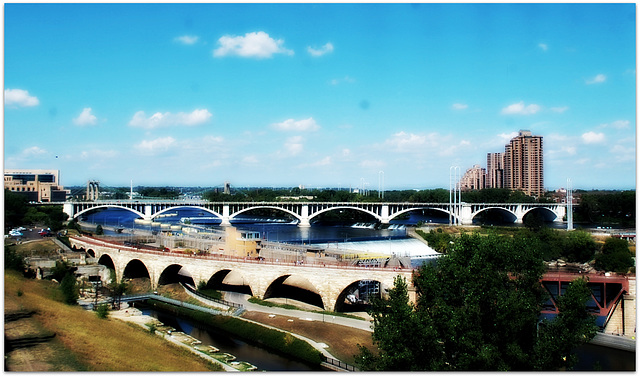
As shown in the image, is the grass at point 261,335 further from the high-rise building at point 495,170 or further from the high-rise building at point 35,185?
the high-rise building at point 495,170

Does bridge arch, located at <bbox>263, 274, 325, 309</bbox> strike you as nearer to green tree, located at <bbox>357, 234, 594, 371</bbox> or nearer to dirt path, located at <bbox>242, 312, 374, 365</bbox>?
dirt path, located at <bbox>242, 312, 374, 365</bbox>

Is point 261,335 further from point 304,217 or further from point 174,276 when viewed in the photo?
point 304,217

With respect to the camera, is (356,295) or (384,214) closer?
(356,295)

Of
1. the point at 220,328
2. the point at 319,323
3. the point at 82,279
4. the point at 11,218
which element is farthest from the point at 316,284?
the point at 11,218

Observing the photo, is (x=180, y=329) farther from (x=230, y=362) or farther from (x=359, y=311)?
(x=359, y=311)

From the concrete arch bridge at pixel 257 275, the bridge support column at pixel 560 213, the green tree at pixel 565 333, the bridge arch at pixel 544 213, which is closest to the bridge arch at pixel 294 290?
the concrete arch bridge at pixel 257 275

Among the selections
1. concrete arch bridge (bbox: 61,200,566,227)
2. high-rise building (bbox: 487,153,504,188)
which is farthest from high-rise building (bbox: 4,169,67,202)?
high-rise building (bbox: 487,153,504,188)

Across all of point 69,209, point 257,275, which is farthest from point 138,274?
point 69,209
